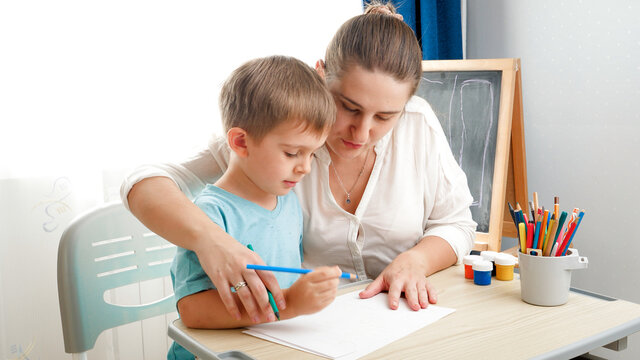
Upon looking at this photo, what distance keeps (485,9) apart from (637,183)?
40.0 inches

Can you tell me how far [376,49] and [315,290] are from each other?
0.57m

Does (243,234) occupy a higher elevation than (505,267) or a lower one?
higher

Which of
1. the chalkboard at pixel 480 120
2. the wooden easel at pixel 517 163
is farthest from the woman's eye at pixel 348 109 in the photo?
the wooden easel at pixel 517 163

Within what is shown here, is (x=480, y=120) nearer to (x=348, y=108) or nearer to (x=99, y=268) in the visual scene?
(x=348, y=108)

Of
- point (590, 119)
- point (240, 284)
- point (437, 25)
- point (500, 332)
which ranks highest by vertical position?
point (437, 25)

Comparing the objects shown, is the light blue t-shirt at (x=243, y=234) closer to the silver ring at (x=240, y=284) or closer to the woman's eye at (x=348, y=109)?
the silver ring at (x=240, y=284)

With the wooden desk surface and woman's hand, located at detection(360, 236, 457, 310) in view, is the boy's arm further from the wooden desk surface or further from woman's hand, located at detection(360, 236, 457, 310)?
woman's hand, located at detection(360, 236, 457, 310)

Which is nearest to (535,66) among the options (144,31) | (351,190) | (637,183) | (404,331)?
(637,183)

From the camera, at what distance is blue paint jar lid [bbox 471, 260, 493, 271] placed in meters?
1.06

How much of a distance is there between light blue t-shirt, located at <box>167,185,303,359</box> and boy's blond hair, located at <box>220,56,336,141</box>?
5.6 inches

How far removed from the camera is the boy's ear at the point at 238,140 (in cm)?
100

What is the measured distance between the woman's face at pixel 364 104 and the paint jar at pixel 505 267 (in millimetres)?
363

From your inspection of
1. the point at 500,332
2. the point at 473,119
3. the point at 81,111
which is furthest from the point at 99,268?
the point at 473,119

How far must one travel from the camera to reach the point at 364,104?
3.71 ft
